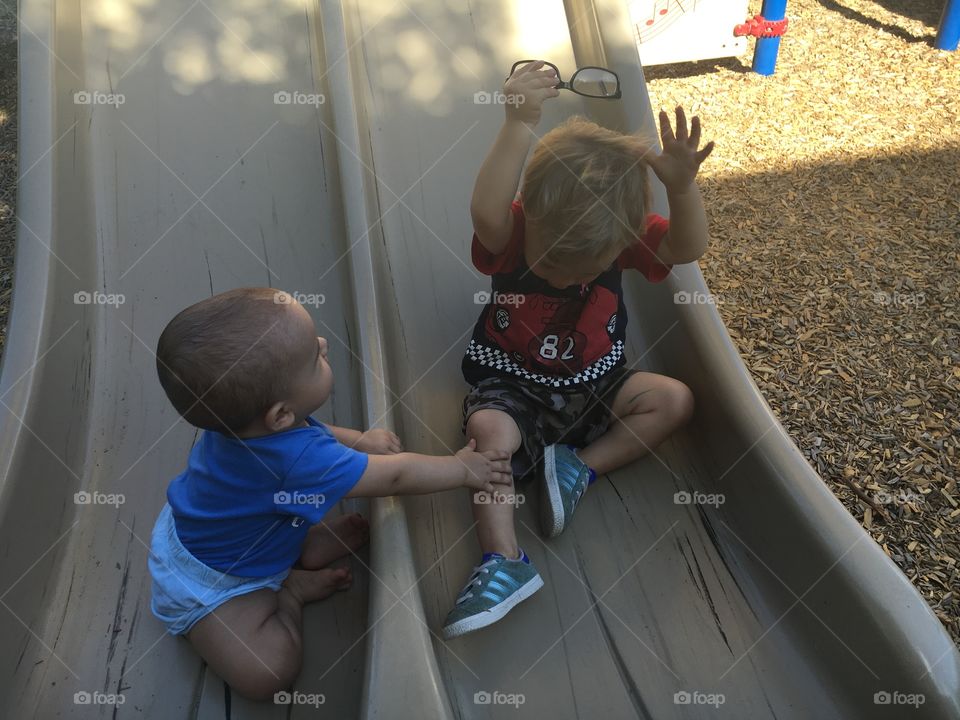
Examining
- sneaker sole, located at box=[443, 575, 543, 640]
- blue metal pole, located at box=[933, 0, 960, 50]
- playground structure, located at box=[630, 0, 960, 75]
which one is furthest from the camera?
blue metal pole, located at box=[933, 0, 960, 50]

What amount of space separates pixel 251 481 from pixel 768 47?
430cm

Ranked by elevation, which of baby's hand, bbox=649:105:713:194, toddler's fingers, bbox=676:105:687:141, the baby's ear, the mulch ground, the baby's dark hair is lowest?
the mulch ground

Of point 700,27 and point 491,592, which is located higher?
point 700,27

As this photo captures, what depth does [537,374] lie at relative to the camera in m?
2.15

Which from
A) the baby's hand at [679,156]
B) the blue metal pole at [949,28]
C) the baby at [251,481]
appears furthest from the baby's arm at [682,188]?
the blue metal pole at [949,28]

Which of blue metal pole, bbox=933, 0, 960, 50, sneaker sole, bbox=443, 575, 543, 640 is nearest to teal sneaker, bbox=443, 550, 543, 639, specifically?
sneaker sole, bbox=443, 575, 543, 640

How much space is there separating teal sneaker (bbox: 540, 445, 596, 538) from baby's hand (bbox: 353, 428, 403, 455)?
38 centimetres

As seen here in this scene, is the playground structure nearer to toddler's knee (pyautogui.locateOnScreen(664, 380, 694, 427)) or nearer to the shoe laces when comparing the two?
toddler's knee (pyautogui.locateOnScreen(664, 380, 694, 427))

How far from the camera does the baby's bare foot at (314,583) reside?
1.84 meters

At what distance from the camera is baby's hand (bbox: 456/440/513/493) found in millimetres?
1898

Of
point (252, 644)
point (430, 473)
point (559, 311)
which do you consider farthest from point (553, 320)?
point (252, 644)

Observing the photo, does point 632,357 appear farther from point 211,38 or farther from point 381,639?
point 211,38

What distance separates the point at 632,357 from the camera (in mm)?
2387

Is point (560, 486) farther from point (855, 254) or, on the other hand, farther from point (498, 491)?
point (855, 254)
